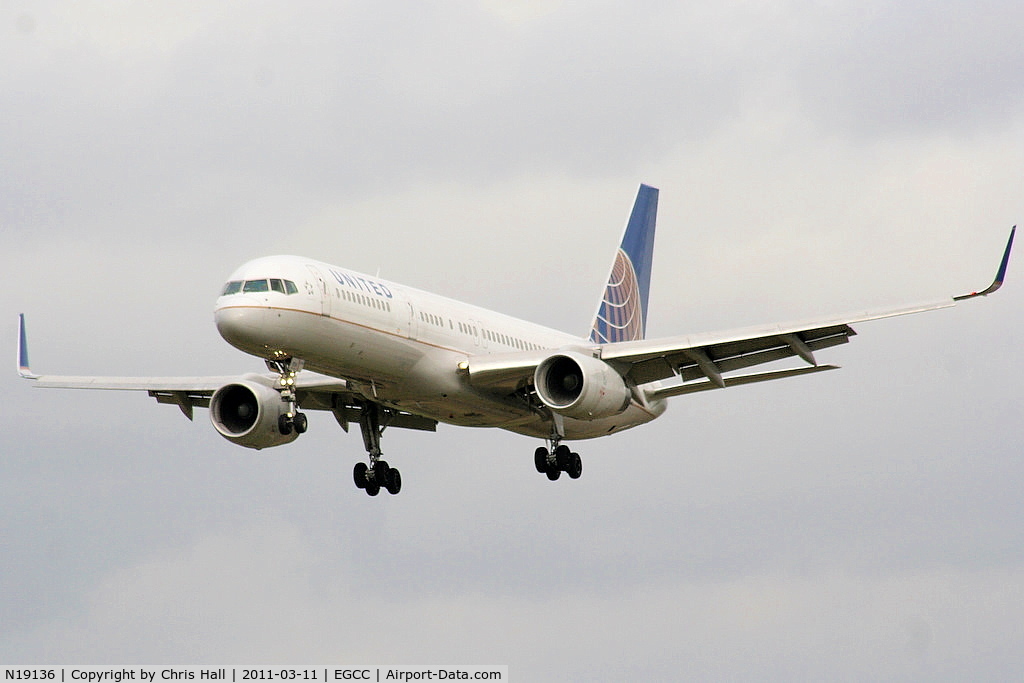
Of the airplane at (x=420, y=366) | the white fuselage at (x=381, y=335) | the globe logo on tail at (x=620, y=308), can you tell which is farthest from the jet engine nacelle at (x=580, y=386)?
the globe logo on tail at (x=620, y=308)

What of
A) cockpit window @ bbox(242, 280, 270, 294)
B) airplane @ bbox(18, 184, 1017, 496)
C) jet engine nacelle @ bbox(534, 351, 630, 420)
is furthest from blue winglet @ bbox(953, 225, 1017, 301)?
cockpit window @ bbox(242, 280, 270, 294)

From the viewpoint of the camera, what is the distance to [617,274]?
A: 59031 millimetres

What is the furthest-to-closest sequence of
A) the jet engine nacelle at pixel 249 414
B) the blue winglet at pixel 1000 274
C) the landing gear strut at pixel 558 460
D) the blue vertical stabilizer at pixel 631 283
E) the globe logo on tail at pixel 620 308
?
the blue vertical stabilizer at pixel 631 283 → the globe logo on tail at pixel 620 308 → the landing gear strut at pixel 558 460 → the jet engine nacelle at pixel 249 414 → the blue winglet at pixel 1000 274

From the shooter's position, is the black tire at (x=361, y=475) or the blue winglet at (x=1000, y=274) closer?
the blue winglet at (x=1000, y=274)

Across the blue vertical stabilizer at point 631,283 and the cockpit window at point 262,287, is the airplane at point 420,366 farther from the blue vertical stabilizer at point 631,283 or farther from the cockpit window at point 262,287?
the blue vertical stabilizer at point 631,283

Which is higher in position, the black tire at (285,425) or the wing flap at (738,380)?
the wing flap at (738,380)

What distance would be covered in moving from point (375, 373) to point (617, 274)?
18.0 m

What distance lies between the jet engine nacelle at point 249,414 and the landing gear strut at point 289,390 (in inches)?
106

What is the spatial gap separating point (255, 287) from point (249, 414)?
6947mm

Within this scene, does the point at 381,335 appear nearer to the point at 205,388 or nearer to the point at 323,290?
the point at 323,290

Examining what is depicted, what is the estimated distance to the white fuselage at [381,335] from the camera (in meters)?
40.0

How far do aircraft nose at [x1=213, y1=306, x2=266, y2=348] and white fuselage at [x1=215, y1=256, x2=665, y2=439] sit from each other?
0.07 feet

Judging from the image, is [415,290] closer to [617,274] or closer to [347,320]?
[347,320]

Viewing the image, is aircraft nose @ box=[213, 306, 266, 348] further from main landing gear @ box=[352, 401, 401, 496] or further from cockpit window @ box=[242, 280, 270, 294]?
main landing gear @ box=[352, 401, 401, 496]
